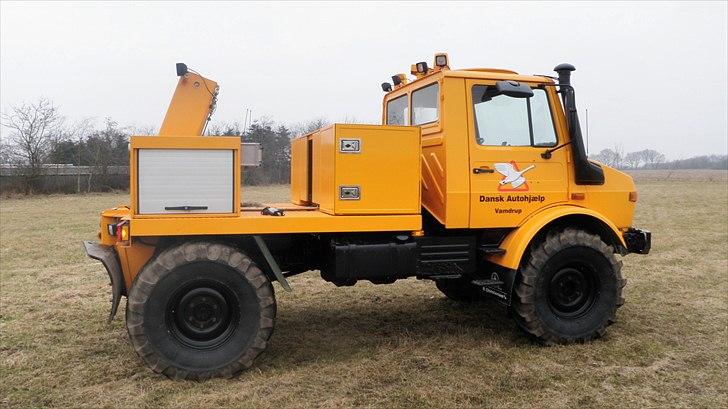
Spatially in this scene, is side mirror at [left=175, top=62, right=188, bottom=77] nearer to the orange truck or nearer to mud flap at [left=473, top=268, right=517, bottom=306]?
the orange truck

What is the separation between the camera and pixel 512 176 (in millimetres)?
5523

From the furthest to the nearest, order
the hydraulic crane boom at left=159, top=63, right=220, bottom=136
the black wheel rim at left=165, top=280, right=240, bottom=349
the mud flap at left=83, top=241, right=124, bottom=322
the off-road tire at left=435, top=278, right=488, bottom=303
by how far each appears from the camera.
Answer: the off-road tire at left=435, top=278, right=488, bottom=303 → the hydraulic crane boom at left=159, top=63, right=220, bottom=136 → the mud flap at left=83, top=241, right=124, bottom=322 → the black wheel rim at left=165, top=280, right=240, bottom=349

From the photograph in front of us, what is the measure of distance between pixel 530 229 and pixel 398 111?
6.89ft

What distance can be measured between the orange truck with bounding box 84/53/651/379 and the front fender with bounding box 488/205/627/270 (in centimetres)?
2

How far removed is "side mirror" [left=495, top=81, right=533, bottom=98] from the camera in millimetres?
5164

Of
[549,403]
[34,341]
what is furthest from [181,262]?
[549,403]

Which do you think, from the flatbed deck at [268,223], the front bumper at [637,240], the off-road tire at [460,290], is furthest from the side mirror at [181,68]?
the front bumper at [637,240]

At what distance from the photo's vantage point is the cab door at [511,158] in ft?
17.8

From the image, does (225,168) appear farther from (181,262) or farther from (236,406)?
(236,406)

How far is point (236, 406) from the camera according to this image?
4137 mm

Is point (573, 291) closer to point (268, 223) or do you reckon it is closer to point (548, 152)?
point (548, 152)

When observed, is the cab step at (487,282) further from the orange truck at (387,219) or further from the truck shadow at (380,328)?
the truck shadow at (380,328)

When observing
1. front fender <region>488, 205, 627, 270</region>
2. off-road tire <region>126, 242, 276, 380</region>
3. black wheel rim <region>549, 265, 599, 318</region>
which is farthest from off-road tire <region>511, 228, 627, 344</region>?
off-road tire <region>126, 242, 276, 380</region>

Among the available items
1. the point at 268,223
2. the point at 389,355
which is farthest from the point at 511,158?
the point at 268,223
